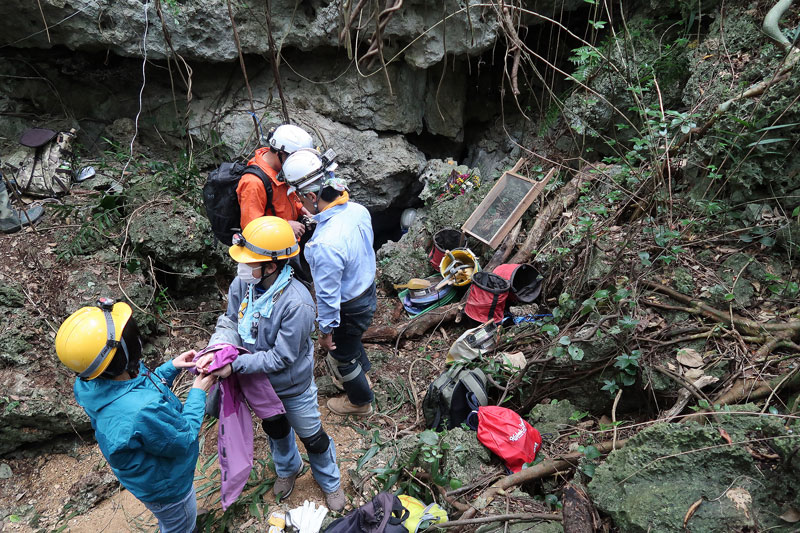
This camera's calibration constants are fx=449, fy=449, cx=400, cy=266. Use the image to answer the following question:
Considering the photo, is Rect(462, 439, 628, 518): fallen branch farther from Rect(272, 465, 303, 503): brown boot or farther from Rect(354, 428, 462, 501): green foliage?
Rect(272, 465, 303, 503): brown boot

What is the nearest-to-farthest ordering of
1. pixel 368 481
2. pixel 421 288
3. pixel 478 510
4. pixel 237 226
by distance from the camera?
pixel 478 510
pixel 368 481
pixel 237 226
pixel 421 288

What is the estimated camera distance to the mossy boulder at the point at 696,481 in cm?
183

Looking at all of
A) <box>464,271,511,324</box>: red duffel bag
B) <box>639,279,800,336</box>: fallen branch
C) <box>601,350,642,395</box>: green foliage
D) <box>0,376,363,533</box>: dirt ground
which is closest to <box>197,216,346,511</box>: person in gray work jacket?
<box>0,376,363,533</box>: dirt ground

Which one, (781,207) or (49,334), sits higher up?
(781,207)

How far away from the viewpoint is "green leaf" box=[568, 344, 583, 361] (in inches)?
119

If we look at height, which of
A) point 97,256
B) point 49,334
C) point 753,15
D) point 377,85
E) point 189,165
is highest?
point 753,15

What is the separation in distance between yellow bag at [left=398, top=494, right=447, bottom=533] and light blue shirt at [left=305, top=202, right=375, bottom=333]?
1206 millimetres

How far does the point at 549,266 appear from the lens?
457 centimetres

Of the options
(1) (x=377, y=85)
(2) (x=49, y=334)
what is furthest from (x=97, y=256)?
(1) (x=377, y=85)

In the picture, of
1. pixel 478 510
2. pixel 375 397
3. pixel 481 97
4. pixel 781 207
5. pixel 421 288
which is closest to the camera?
pixel 478 510

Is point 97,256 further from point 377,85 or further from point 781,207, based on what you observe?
point 781,207

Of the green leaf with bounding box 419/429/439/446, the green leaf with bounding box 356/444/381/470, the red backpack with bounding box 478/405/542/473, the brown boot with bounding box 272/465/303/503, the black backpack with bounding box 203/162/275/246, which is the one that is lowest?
the brown boot with bounding box 272/465/303/503

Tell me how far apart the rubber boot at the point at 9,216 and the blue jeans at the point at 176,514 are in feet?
12.2

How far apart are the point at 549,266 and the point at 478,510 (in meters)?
2.70
